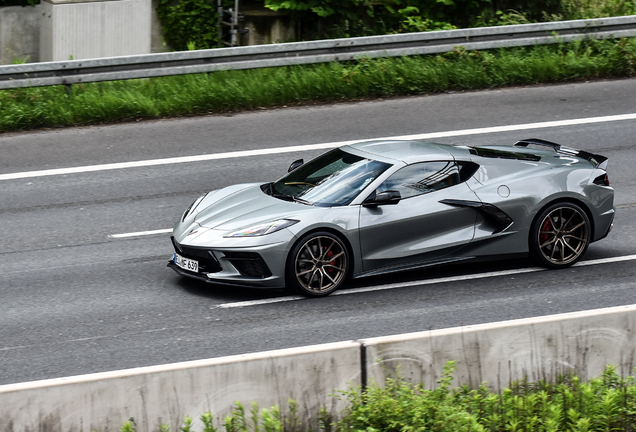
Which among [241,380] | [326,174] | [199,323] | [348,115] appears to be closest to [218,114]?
[348,115]

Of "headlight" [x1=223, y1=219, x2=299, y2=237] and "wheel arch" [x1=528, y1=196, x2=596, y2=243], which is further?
"wheel arch" [x1=528, y1=196, x2=596, y2=243]

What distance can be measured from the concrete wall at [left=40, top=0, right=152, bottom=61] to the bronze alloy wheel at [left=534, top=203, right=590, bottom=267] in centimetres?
1143

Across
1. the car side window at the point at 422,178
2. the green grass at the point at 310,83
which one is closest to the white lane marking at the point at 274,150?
the green grass at the point at 310,83

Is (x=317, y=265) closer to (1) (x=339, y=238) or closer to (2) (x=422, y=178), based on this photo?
(1) (x=339, y=238)

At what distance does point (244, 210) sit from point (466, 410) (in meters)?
3.53

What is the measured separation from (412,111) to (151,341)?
8.08m

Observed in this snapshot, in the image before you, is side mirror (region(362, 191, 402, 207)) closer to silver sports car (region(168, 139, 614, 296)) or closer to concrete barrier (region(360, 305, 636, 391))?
silver sports car (region(168, 139, 614, 296))

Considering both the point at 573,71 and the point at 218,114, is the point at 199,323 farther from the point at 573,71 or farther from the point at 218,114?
the point at 573,71

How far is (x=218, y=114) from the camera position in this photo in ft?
48.6

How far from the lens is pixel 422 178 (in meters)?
9.05

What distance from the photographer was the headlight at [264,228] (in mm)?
8453

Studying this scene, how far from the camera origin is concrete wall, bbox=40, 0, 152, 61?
17.9 m

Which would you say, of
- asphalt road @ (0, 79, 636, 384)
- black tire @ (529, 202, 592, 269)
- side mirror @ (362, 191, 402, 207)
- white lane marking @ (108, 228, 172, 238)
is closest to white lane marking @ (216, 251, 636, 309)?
asphalt road @ (0, 79, 636, 384)

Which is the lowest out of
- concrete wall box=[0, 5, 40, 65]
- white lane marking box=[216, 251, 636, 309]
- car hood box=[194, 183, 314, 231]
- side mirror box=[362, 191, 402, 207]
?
white lane marking box=[216, 251, 636, 309]
